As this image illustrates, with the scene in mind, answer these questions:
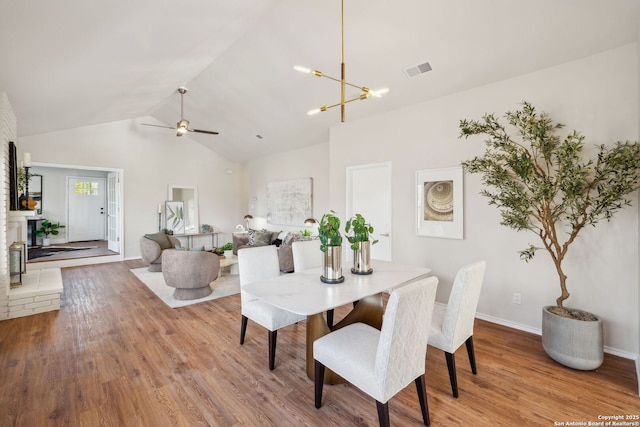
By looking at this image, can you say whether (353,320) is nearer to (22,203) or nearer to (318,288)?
(318,288)

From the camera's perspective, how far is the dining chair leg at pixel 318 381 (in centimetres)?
188

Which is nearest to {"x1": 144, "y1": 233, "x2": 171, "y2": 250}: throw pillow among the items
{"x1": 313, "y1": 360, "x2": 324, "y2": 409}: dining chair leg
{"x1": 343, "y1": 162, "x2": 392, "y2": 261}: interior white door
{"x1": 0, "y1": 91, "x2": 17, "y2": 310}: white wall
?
{"x1": 0, "y1": 91, "x2": 17, "y2": 310}: white wall

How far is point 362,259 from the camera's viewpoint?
2520 millimetres

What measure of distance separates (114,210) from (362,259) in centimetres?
693

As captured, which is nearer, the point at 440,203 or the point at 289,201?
the point at 440,203

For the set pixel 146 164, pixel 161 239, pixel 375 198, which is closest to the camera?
pixel 375 198

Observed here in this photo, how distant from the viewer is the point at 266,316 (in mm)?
2408

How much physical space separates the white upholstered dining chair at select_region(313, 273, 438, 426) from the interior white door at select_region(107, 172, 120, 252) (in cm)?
686

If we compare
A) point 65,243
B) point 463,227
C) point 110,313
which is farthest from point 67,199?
point 463,227

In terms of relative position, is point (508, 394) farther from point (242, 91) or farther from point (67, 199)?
point (67, 199)

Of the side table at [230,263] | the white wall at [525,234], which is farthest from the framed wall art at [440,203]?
the side table at [230,263]

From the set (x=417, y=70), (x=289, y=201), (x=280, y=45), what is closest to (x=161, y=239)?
(x=289, y=201)

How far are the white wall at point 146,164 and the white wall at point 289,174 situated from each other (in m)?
0.76

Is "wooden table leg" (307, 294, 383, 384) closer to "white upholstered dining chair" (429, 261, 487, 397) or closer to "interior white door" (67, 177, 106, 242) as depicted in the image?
"white upholstered dining chair" (429, 261, 487, 397)
